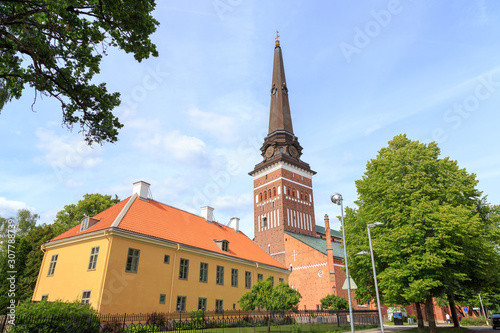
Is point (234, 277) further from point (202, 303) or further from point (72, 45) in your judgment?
point (72, 45)

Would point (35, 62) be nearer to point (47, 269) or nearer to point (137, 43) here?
point (137, 43)

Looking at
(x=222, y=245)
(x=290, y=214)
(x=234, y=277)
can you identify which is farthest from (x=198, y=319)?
(x=290, y=214)

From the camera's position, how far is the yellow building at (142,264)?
63.4 feet

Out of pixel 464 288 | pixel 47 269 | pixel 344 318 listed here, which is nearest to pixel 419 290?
pixel 464 288

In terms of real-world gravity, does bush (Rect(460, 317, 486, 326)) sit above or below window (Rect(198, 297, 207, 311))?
below

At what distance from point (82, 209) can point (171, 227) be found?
17.4 meters

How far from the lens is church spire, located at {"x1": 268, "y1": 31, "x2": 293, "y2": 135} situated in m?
53.3

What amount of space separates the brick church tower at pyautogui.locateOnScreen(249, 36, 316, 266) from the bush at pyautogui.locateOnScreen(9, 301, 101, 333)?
3067cm

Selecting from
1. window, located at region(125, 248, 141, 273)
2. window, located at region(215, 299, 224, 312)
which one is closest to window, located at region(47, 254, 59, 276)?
window, located at region(125, 248, 141, 273)

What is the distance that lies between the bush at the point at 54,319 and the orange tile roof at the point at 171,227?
245 inches

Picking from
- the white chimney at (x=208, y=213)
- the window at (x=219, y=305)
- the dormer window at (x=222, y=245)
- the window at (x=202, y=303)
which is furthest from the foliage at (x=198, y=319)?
the white chimney at (x=208, y=213)

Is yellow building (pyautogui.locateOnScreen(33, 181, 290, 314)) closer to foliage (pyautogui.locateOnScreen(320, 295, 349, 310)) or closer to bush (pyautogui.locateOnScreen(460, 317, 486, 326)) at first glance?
foliage (pyautogui.locateOnScreen(320, 295, 349, 310))

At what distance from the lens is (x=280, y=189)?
47344mm

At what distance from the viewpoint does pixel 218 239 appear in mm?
29625
